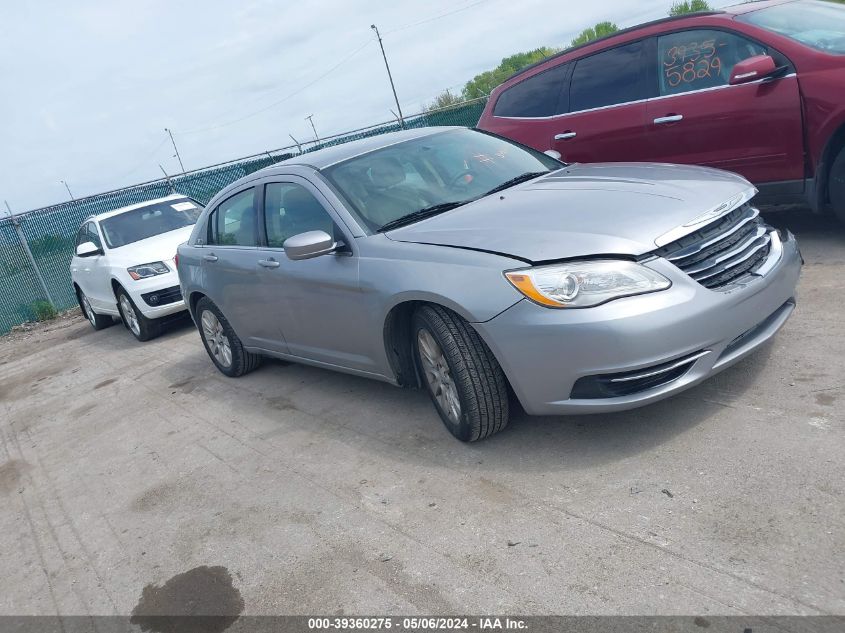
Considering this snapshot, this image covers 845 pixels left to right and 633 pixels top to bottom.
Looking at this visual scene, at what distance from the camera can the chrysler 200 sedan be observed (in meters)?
3.24

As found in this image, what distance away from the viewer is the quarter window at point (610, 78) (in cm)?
638

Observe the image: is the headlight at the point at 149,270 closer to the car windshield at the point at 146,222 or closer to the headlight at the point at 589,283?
the car windshield at the point at 146,222

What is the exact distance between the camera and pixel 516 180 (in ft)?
14.9

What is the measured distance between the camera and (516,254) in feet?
11.2

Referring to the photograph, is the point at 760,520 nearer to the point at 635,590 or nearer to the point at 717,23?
the point at 635,590

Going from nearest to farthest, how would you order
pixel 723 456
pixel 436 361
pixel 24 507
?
pixel 723 456 < pixel 436 361 < pixel 24 507

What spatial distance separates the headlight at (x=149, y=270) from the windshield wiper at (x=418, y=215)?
5595 mm

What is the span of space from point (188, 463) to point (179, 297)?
4.65 meters

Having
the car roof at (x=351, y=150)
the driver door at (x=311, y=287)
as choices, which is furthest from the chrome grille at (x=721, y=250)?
the car roof at (x=351, y=150)

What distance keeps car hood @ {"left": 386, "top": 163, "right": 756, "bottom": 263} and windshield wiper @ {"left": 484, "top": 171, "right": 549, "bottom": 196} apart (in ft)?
0.32

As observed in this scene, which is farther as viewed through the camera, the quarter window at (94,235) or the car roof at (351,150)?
the quarter window at (94,235)

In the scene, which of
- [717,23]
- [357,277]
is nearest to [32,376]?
[357,277]

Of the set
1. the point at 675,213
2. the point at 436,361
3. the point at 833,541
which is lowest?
the point at 833,541

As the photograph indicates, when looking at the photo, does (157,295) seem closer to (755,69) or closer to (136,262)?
(136,262)
